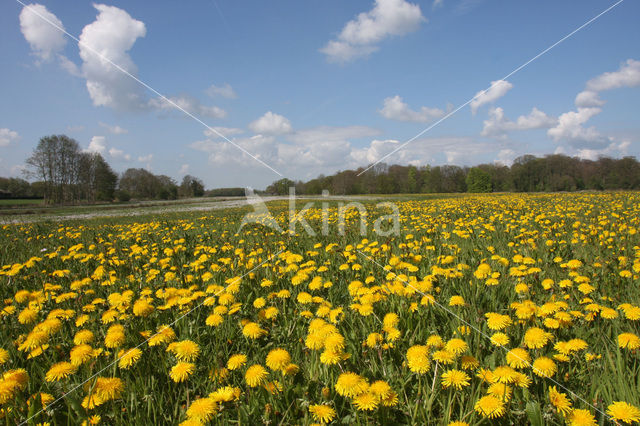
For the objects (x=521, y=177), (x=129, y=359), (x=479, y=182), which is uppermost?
(x=521, y=177)

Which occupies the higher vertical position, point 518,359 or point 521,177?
point 521,177

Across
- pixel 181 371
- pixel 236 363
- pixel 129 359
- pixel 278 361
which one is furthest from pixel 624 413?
pixel 129 359

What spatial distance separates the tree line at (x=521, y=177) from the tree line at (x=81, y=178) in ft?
121

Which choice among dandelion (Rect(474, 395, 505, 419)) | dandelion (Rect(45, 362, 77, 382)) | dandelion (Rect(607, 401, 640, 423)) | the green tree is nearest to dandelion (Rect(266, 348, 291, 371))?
dandelion (Rect(474, 395, 505, 419))

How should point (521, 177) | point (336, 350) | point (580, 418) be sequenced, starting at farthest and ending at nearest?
point (521, 177)
point (336, 350)
point (580, 418)

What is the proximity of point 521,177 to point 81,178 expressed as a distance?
88833mm

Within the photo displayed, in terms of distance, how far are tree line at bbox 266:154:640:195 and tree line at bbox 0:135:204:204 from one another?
121 feet

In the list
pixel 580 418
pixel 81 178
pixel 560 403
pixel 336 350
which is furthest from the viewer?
pixel 81 178

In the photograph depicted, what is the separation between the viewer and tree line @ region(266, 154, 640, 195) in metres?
62.3

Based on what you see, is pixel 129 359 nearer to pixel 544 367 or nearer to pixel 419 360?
pixel 419 360

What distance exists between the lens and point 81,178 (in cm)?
4875

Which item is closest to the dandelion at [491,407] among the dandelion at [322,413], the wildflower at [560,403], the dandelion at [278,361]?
the wildflower at [560,403]

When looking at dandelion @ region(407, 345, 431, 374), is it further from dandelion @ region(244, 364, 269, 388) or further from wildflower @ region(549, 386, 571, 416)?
dandelion @ region(244, 364, 269, 388)

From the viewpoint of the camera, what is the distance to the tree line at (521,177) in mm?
62281
